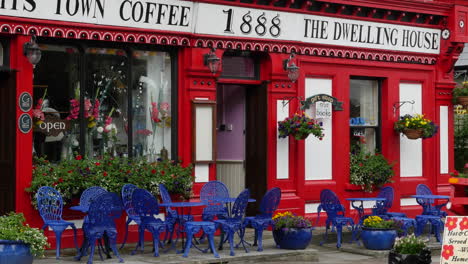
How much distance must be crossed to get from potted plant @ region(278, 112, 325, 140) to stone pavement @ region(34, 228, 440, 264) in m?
2.21

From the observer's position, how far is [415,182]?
63.8 ft

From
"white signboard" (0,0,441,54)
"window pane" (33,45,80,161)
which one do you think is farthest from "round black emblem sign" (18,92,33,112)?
"white signboard" (0,0,441,54)

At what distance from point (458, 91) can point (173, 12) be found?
7823 millimetres

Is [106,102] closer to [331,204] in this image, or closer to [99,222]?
[99,222]

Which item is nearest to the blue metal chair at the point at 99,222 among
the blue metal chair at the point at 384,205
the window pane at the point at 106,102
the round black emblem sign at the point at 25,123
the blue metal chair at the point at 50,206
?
the blue metal chair at the point at 50,206

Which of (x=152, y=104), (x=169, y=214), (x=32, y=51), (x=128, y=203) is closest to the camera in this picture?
(x=32, y=51)

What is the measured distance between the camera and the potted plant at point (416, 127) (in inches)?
730

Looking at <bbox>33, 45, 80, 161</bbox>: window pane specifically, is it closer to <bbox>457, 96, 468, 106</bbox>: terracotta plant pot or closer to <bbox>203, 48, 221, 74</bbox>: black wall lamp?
<bbox>203, 48, 221, 74</bbox>: black wall lamp

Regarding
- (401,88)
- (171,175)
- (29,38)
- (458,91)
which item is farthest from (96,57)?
(458,91)

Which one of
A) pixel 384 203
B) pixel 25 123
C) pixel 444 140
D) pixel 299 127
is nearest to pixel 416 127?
pixel 444 140

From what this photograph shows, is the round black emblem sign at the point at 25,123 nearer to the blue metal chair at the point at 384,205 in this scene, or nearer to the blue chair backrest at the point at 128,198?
the blue chair backrest at the point at 128,198

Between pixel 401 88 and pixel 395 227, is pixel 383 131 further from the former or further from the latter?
pixel 395 227

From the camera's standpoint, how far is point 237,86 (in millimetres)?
17609

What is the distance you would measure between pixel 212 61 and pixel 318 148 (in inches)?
138
